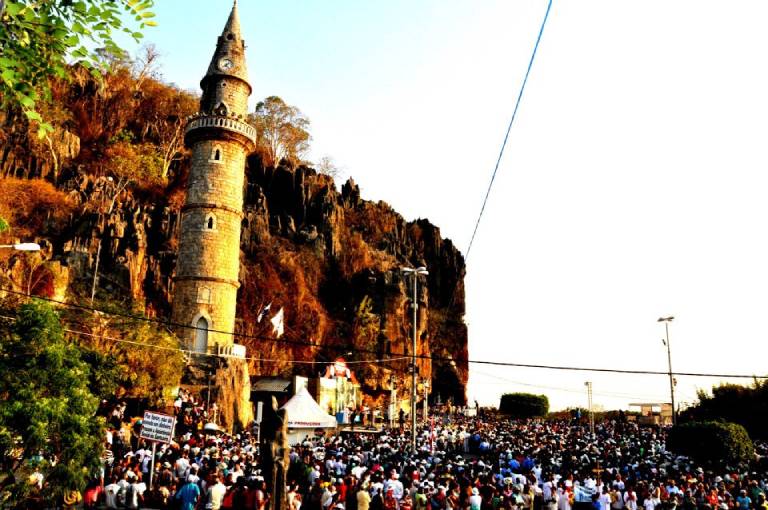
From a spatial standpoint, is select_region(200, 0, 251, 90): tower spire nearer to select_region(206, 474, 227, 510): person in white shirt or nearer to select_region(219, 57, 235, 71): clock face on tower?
select_region(219, 57, 235, 71): clock face on tower

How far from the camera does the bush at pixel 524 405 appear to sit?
8875cm

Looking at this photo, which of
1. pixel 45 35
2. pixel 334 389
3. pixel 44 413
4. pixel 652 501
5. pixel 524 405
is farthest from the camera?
pixel 524 405

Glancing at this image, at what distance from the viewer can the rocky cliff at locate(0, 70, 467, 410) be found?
149 feet

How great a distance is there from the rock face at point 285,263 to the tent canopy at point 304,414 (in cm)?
2110

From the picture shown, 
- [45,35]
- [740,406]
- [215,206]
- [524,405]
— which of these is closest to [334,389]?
[215,206]

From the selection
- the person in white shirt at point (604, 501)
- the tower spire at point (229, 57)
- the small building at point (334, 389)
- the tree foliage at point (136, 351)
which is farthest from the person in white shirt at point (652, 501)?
the tower spire at point (229, 57)

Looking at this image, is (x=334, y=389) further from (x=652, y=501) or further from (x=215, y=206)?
(x=652, y=501)

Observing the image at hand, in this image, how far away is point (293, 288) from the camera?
6266 centimetres

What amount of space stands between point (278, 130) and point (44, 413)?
6523 cm

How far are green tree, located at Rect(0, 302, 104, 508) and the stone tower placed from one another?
23543mm

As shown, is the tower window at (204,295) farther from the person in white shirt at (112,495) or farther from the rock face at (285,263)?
the person in white shirt at (112,495)

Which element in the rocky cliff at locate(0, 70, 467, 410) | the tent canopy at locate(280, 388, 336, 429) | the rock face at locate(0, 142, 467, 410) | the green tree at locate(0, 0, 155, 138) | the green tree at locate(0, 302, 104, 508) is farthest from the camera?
the rock face at locate(0, 142, 467, 410)

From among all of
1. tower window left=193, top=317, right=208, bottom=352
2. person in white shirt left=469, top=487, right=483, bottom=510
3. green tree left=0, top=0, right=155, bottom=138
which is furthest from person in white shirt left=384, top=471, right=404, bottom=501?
tower window left=193, top=317, right=208, bottom=352

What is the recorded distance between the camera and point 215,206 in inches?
1529
